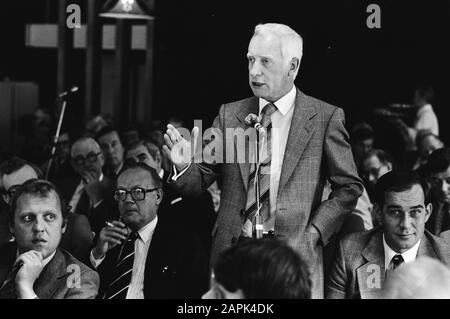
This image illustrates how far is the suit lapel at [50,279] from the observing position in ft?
11.5

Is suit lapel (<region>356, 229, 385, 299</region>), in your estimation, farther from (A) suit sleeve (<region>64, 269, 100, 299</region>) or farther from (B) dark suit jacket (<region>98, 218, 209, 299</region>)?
(A) suit sleeve (<region>64, 269, 100, 299</region>)

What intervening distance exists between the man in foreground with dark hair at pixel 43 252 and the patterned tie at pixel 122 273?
0.31 m

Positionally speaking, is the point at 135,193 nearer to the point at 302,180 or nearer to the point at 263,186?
the point at 263,186

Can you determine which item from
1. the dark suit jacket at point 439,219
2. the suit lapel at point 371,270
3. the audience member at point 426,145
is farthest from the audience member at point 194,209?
the audience member at point 426,145

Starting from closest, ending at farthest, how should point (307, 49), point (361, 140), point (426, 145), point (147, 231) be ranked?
point (147, 231)
point (307, 49)
point (426, 145)
point (361, 140)

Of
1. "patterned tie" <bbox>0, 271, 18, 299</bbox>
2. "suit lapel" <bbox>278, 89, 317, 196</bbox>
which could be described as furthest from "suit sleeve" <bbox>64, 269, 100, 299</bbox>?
"suit lapel" <bbox>278, 89, 317, 196</bbox>

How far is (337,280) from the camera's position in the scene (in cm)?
366

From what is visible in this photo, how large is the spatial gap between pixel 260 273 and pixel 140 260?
6.05 feet

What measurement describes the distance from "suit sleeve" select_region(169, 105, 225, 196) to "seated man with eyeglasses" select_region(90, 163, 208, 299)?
480mm

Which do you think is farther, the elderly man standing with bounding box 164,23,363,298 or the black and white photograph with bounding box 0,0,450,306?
the elderly man standing with bounding box 164,23,363,298

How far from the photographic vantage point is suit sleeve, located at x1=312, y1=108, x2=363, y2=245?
11.2ft

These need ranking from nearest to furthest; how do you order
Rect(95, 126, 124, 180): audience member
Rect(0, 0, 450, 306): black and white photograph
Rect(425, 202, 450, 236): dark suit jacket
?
Rect(0, 0, 450, 306): black and white photograph → Rect(425, 202, 450, 236): dark suit jacket → Rect(95, 126, 124, 180): audience member

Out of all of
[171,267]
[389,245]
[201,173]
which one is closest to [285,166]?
[201,173]
